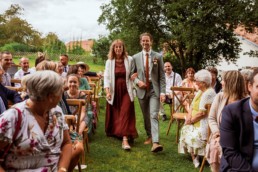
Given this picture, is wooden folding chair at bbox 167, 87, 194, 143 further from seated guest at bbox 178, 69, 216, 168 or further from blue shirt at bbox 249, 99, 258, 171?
blue shirt at bbox 249, 99, 258, 171

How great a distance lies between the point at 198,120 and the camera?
5.20 metres

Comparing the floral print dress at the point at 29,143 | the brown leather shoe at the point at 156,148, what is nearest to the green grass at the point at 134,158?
the brown leather shoe at the point at 156,148

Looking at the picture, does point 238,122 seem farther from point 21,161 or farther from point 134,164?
point 134,164

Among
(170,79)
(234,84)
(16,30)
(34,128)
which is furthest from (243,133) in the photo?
(16,30)

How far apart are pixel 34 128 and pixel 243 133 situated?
151cm

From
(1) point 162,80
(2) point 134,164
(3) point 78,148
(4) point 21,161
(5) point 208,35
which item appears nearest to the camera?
(4) point 21,161

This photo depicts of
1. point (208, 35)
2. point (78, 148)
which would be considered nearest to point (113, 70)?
point (78, 148)

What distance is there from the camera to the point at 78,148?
2.50 metres

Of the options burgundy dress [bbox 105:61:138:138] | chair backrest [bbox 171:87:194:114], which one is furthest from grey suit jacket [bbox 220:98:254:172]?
chair backrest [bbox 171:87:194:114]

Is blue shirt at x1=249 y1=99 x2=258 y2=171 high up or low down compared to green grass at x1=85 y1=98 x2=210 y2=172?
up

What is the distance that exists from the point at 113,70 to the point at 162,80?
0.88 metres

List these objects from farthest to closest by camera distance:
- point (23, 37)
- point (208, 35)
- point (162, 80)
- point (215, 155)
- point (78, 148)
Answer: point (23, 37), point (208, 35), point (162, 80), point (215, 155), point (78, 148)

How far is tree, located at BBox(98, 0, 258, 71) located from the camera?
49.3 ft

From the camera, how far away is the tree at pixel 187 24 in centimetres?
1503
